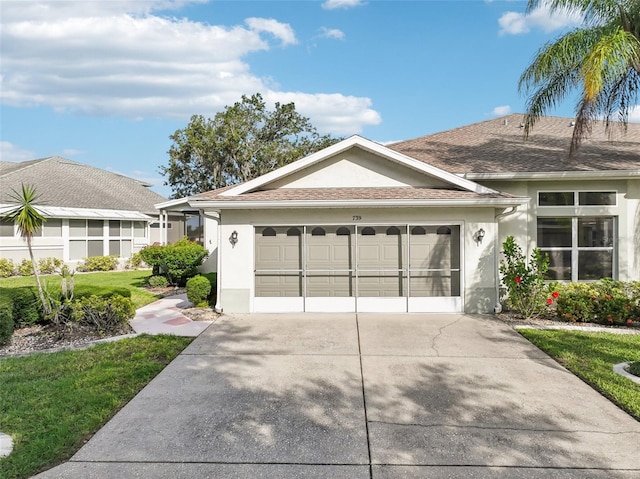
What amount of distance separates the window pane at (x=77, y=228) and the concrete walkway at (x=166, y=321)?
1150 centimetres

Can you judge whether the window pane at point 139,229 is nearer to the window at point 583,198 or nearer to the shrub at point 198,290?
the shrub at point 198,290

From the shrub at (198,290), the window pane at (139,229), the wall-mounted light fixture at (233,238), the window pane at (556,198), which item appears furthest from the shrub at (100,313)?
the window pane at (139,229)

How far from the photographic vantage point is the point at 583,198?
1067 cm

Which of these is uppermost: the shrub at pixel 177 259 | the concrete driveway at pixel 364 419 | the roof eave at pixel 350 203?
the roof eave at pixel 350 203

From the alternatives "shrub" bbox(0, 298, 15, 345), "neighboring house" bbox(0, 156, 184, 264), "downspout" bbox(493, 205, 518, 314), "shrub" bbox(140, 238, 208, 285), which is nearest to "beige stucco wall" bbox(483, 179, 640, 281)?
"downspout" bbox(493, 205, 518, 314)

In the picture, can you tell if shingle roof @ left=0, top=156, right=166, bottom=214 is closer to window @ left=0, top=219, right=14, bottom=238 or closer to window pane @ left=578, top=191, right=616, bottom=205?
window @ left=0, top=219, right=14, bottom=238

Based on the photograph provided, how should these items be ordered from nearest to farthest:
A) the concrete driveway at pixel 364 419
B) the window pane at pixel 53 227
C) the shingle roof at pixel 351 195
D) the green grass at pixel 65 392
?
the concrete driveway at pixel 364 419 < the green grass at pixel 65 392 < the shingle roof at pixel 351 195 < the window pane at pixel 53 227

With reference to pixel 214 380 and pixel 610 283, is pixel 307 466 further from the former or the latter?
pixel 610 283

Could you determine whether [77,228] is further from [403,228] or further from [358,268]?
[403,228]

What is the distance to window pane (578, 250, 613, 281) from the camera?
10.7 meters

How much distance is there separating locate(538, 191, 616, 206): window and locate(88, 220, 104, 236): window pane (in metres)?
21.1

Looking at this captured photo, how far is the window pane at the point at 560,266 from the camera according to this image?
10.7 m

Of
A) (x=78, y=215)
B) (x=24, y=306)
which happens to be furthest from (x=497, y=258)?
(x=78, y=215)

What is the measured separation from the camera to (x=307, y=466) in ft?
12.2
